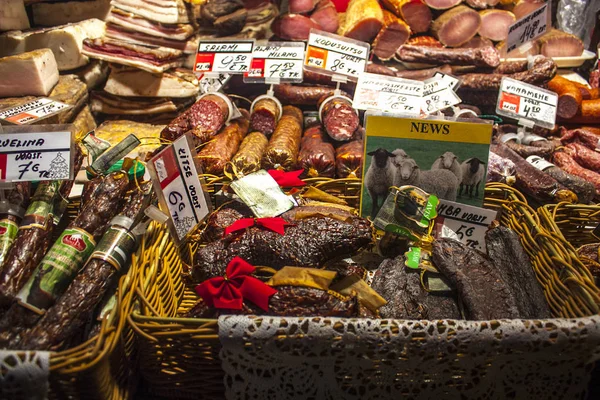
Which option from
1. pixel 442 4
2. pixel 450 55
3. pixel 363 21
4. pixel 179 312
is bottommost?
pixel 179 312

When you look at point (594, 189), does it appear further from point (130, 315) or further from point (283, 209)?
point (130, 315)

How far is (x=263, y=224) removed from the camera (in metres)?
2.07

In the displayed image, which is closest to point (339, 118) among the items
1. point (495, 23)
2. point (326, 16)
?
point (326, 16)

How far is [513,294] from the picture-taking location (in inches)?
78.9

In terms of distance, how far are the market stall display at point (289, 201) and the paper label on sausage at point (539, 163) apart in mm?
16

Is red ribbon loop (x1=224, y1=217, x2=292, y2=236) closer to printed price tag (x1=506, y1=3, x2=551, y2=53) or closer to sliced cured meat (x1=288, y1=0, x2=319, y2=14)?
sliced cured meat (x1=288, y1=0, x2=319, y2=14)

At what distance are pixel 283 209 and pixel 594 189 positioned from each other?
6.57 ft

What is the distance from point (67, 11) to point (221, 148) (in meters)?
2.29

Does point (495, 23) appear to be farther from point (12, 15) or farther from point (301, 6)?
point (12, 15)

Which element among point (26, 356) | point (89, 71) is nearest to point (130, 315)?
point (26, 356)

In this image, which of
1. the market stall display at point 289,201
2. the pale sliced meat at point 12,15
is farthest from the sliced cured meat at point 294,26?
the pale sliced meat at point 12,15

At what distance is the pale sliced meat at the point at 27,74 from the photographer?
322 cm

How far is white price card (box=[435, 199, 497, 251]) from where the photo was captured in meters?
2.29

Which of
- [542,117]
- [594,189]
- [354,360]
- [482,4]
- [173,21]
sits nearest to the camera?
[354,360]
